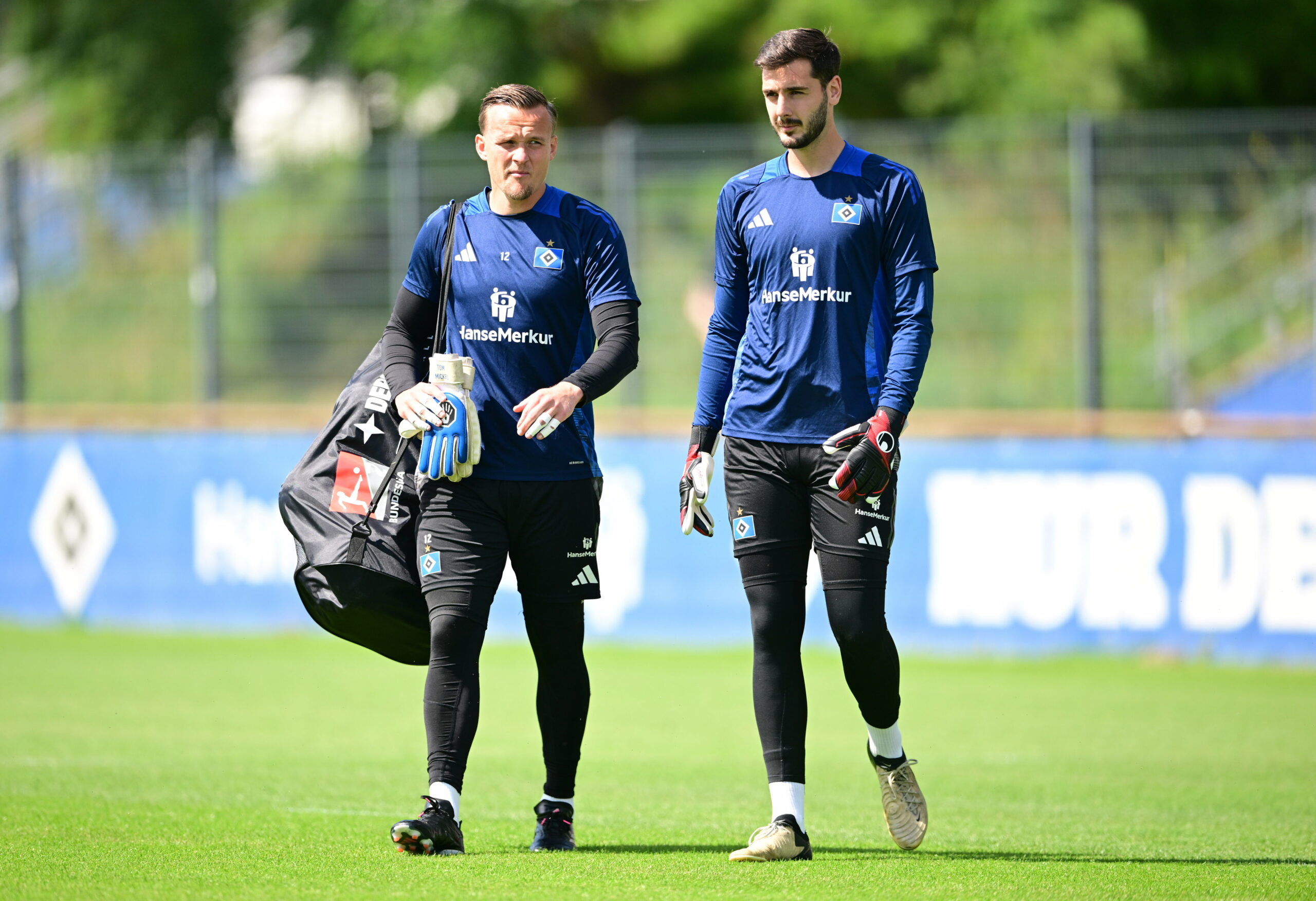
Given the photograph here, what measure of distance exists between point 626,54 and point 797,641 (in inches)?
733

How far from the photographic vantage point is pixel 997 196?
Answer: 14.5 meters

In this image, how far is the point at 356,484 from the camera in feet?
19.4

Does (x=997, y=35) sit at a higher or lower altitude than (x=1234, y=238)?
higher

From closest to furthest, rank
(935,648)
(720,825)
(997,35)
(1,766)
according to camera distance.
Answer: (720,825) < (1,766) < (935,648) < (997,35)

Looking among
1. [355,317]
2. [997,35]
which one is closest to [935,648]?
[355,317]

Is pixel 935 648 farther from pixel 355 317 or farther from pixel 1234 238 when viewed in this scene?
pixel 355 317

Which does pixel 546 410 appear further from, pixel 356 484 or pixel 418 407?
pixel 356 484

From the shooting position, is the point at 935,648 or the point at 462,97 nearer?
the point at 935,648

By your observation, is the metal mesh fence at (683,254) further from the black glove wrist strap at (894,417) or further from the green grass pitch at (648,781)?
the black glove wrist strap at (894,417)

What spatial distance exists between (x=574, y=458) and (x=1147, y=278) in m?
10.5

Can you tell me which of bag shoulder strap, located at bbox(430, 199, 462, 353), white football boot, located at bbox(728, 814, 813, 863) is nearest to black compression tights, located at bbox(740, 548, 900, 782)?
white football boot, located at bbox(728, 814, 813, 863)

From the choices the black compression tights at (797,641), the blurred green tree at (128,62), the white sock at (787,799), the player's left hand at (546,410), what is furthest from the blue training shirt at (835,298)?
the blurred green tree at (128,62)

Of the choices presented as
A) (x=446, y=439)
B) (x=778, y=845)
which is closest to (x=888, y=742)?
(x=778, y=845)

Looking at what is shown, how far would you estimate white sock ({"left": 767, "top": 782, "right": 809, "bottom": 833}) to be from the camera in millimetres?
5500
